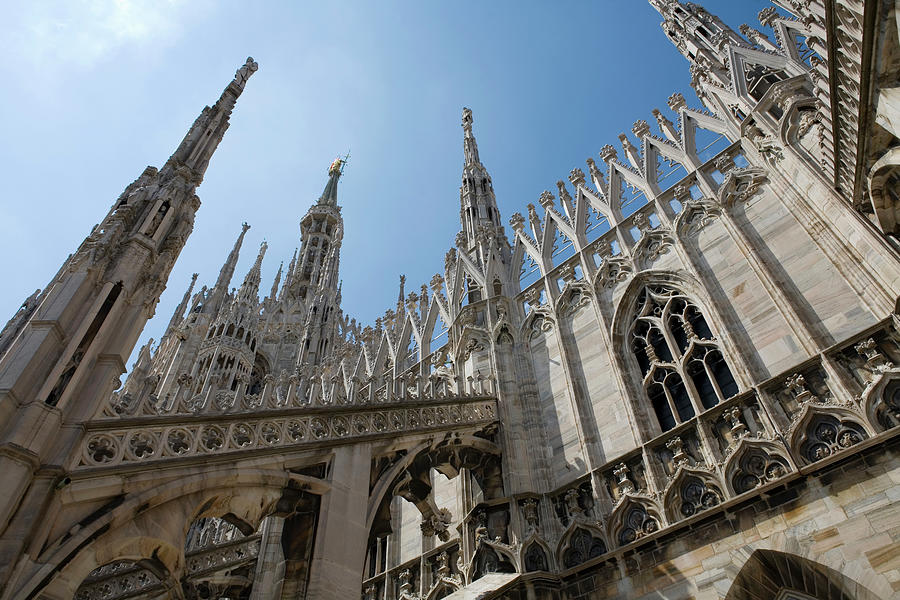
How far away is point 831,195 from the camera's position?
28.1ft

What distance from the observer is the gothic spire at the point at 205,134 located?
10.2 m

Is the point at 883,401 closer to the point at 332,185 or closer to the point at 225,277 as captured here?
the point at 225,277

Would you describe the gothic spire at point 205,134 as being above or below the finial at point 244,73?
below

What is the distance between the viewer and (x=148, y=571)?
1159cm

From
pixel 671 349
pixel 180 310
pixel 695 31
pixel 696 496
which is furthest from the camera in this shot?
A: pixel 180 310

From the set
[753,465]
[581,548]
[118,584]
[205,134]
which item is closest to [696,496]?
[753,465]

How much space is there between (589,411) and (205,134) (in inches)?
331

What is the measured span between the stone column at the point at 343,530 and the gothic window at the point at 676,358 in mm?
4741

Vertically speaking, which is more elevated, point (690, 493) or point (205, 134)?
point (205, 134)

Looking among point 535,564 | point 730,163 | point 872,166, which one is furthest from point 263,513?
point 730,163

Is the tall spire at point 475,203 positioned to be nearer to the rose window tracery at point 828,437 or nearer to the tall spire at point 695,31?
the tall spire at point 695,31

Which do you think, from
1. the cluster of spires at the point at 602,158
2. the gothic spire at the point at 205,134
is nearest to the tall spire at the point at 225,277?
the cluster of spires at the point at 602,158

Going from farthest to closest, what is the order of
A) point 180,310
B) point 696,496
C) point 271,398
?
point 180,310
point 271,398
point 696,496

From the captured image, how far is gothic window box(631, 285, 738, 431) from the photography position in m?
9.17
